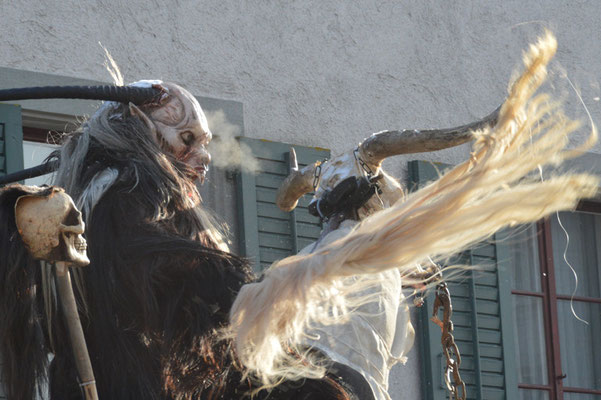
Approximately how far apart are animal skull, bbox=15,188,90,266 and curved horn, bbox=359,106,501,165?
1236 mm

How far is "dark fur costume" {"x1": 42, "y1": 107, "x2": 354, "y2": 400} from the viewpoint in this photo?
3.78m

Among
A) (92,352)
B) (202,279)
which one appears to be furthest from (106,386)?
(202,279)

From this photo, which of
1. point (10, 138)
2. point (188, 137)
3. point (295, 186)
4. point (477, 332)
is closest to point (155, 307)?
point (188, 137)

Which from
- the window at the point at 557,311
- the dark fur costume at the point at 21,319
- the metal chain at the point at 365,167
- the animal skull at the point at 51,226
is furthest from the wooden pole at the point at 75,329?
the window at the point at 557,311

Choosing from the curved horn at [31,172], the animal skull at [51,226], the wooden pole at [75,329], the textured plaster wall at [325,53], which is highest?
the textured plaster wall at [325,53]

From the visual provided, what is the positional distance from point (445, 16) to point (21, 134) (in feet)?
8.29

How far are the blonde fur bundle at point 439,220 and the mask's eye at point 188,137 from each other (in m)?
0.73

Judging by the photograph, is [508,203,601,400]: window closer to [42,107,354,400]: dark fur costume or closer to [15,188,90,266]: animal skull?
[42,107,354,400]: dark fur costume

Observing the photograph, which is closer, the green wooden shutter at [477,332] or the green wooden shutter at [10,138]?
the green wooden shutter at [10,138]

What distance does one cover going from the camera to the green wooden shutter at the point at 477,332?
7543 mm

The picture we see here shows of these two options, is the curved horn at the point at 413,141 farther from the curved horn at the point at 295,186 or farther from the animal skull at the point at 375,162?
the curved horn at the point at 295,186

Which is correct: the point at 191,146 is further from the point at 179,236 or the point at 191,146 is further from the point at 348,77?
the point at 348,77

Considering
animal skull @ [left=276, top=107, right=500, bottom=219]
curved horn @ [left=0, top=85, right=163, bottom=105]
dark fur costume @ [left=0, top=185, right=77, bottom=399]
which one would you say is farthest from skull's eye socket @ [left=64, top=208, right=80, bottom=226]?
animal skull @ [left=276, top=107, right=500, bottom=219]

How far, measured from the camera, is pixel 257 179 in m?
7.18
